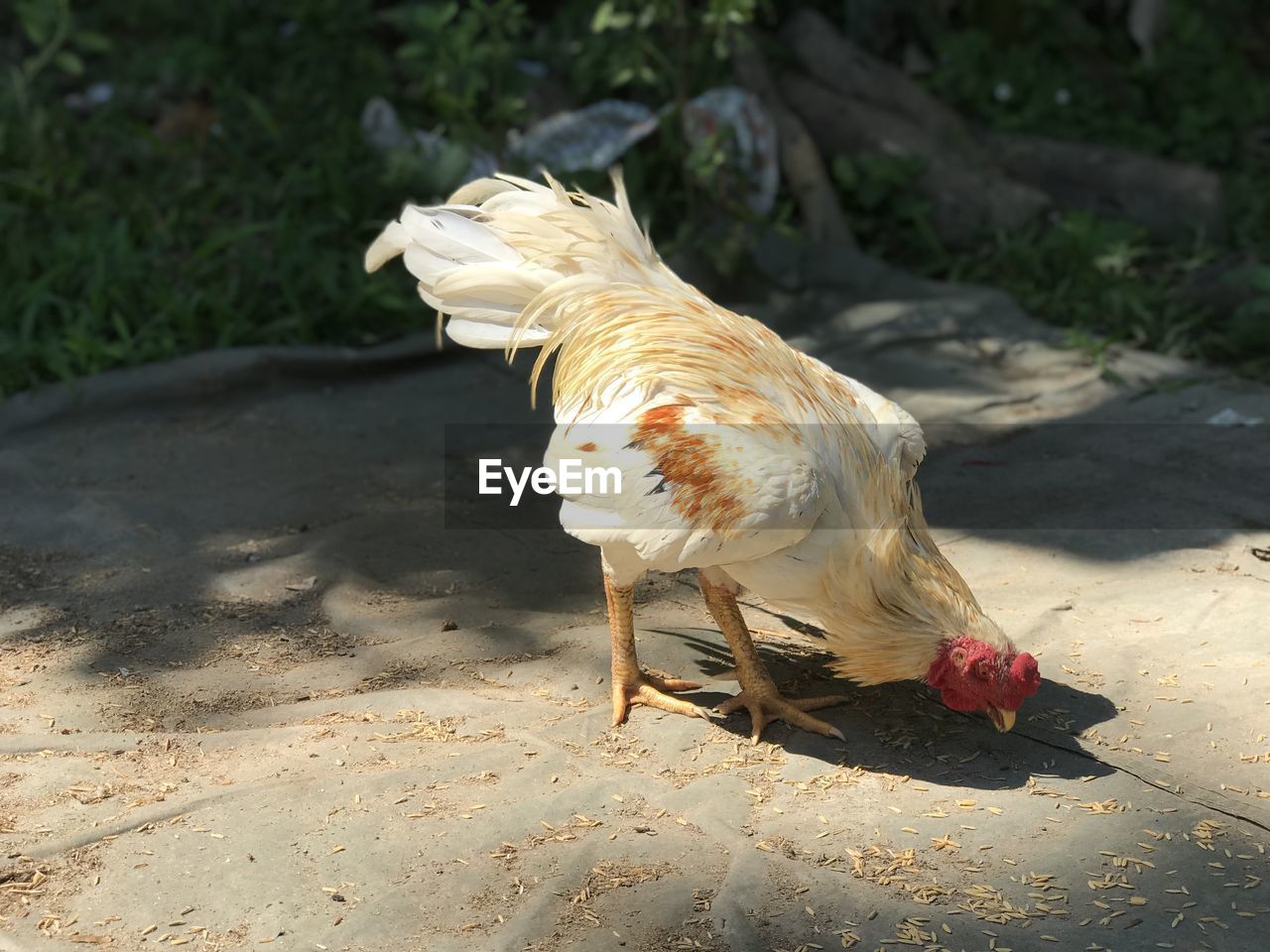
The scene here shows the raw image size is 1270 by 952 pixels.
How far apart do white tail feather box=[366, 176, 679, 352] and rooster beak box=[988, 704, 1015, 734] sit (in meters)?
1.70

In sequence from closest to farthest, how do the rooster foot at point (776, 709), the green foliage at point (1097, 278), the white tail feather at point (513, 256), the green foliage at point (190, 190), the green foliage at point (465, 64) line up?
the rooster foot at point (776, 709) < the white tail feather at point (513, 256) < the green foliage at point (190, 190) < the green foliage at point (1097, 278) < the green foliage at point (465, 64)

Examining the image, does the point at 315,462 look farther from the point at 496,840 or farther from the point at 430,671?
the point at 496,840

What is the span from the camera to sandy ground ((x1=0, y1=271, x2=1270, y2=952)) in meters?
2.88

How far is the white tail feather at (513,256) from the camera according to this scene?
4055mm

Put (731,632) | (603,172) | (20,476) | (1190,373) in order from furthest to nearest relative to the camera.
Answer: (603,172) < (1190,373) < (20,476) < (731,632)

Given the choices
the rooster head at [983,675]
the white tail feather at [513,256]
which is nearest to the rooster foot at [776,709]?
the rooster head at [983,675]

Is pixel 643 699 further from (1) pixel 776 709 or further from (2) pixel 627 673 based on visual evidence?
(1) pixel 776 709

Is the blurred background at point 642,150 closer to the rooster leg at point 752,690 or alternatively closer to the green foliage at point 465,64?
the green foliage at point 465,64

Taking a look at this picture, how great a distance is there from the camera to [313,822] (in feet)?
10.3

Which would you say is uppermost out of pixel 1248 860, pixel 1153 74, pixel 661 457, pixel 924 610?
pixel 1153 74

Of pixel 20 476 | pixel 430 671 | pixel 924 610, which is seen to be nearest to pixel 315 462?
pixel 20 476

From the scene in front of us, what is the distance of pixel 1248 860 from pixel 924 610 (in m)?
0.94

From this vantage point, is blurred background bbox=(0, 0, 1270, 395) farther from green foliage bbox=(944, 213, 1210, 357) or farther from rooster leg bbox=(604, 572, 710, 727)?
rooster leg bbox=(604, 572, 710, 727)

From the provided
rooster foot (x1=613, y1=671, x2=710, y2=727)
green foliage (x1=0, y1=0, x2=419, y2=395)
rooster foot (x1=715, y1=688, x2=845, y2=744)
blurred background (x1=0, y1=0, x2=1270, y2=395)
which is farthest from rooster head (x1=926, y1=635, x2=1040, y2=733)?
green foliage (x1=0, y1=0, x2=419, y2=395)
